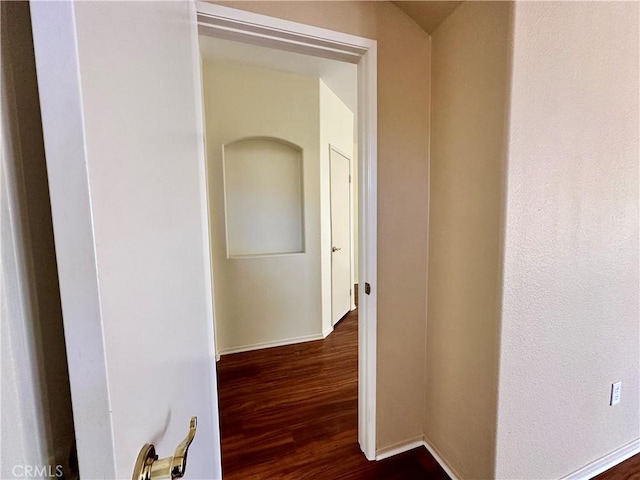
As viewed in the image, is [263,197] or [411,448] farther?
[263,197]

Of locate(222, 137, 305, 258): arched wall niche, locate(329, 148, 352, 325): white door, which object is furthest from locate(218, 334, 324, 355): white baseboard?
locate(222, 137, 305, 258): arched wall niche

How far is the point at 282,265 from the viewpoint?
288cm

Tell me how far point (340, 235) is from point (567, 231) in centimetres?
243

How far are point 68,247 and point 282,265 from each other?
261cm

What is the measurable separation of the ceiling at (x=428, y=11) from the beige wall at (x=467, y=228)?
34 millimetres

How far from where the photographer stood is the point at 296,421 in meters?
1.82

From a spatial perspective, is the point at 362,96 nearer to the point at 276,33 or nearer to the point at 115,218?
the point at 276,33

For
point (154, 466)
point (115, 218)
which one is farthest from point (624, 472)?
point (115, 218)

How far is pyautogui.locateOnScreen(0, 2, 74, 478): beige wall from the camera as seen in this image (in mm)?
293

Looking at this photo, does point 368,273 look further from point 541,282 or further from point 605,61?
point 605,61

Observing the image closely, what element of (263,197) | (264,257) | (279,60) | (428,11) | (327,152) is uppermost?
(279,60)

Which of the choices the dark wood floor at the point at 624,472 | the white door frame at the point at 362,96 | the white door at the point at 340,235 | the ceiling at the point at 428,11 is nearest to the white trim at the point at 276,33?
the white door frame at the point at 362,96

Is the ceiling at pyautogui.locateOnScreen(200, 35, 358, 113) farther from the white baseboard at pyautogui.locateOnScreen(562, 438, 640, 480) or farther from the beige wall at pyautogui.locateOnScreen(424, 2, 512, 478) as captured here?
the white baseboard at pyautogui.locateOnScreen(562, 438, 640, 480)

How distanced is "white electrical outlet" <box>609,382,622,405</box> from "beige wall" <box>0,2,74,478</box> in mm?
2145
